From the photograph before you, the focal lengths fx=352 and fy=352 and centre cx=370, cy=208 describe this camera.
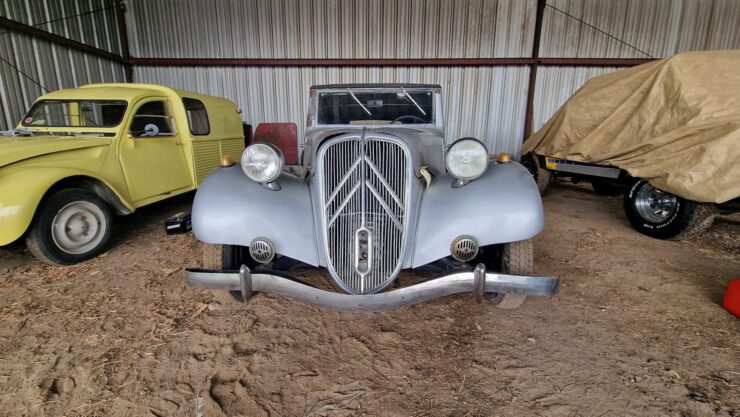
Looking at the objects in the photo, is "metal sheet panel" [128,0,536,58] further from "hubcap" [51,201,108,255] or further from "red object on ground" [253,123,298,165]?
"hubcap" [51,201,108,255]

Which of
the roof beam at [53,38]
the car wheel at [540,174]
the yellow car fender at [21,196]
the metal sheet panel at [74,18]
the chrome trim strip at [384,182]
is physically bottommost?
the car wheel at [540,174]

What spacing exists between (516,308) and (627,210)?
3001mm

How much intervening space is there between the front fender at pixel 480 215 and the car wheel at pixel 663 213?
2800mm

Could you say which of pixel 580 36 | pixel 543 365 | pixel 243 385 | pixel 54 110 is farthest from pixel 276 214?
pixel 580 36

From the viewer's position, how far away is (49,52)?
6.69 meters

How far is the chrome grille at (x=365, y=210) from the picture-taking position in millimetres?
2143

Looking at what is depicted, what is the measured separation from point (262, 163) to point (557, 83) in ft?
30.8

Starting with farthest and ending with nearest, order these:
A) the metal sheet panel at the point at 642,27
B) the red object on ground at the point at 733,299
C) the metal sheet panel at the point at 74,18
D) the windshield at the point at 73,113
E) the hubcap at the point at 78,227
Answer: the metal sheet panel at the point at 642,27, the metal sheet panel at the point at 74,18, the windshield at the point at 73,113, the hubcap at the point at 78,227, the red object on ground at the point at 733,299

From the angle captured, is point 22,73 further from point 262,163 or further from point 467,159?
point 467,159

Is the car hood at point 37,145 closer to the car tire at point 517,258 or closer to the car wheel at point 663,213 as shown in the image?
the car tire at point 517,258

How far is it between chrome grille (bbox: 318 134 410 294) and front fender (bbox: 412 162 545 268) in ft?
0.56

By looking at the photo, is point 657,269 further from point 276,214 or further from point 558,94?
point 558,94

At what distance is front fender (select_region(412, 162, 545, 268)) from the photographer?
6.91ft

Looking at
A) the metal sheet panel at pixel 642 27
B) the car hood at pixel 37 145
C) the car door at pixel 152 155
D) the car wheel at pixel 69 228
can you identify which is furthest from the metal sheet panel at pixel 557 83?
the car wheel at pixel 69 228
